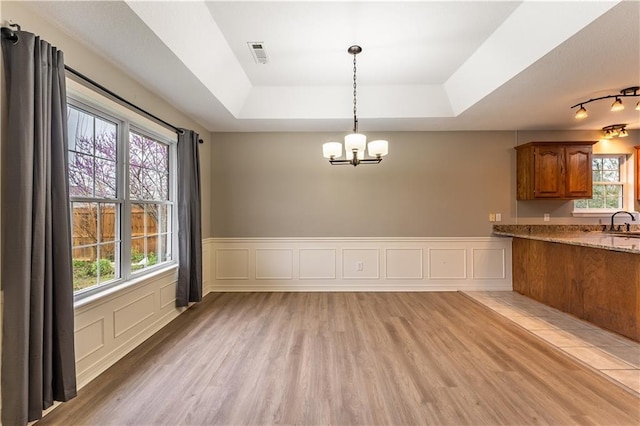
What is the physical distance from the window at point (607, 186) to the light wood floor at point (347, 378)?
302 centimetres

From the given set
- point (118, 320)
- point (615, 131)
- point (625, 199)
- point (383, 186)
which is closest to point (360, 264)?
point (383, 186)

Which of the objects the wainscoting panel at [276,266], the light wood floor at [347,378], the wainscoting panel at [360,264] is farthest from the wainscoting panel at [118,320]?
the wainscoting panel at [276,266]

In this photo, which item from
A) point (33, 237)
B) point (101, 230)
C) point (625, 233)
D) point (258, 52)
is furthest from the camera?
point (625, 233)

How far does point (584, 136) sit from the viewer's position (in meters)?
4.85

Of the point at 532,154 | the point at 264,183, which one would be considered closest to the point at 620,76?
the point at 532,154

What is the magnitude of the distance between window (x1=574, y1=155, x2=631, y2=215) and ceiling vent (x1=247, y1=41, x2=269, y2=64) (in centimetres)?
532

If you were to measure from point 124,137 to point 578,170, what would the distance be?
240 inches

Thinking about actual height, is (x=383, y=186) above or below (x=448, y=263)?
above

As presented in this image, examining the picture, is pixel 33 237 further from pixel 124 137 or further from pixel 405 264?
pixel 405 264

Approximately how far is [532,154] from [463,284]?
2286 mm

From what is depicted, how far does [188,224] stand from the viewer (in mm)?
3762

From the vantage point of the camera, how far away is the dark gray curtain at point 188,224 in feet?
12.2

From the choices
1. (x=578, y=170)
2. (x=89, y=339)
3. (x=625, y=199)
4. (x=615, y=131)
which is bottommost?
(x=89, y=339)

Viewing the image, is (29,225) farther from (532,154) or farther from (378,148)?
(532,154)
